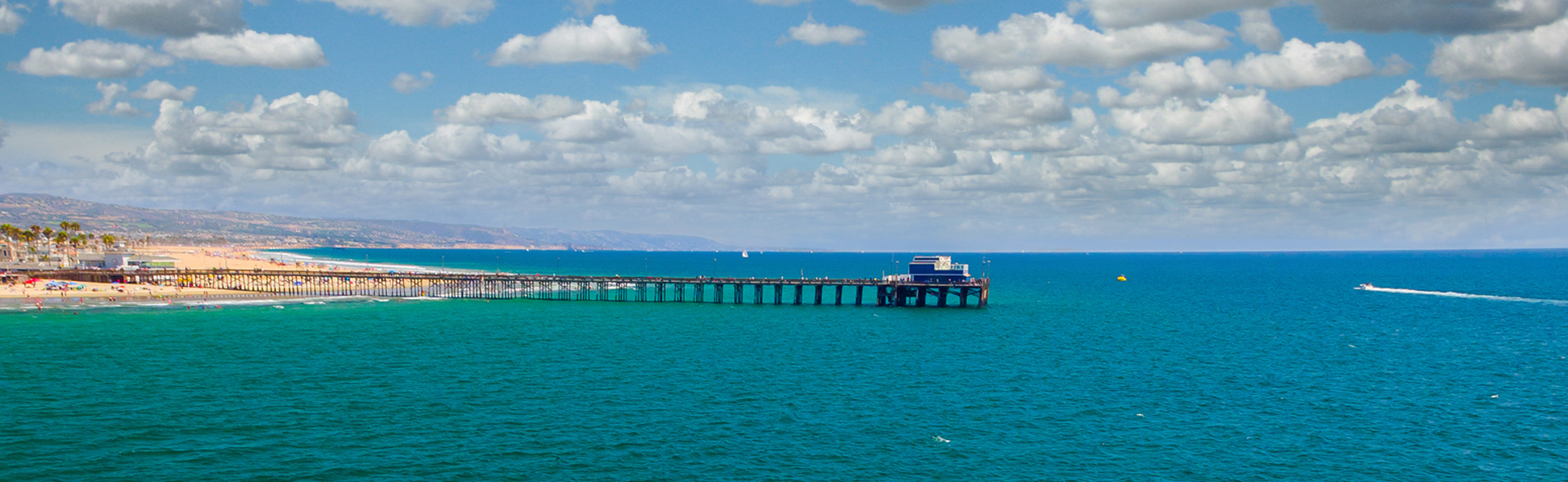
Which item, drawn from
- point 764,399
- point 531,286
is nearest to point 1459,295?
point 764,399

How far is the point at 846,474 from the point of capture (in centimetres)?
3597

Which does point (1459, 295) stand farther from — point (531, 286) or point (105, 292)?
point (105, 292)

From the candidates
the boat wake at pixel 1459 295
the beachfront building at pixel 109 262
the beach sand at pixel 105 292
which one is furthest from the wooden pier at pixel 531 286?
the boat wake at pixel 1459 295

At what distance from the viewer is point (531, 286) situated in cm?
13562

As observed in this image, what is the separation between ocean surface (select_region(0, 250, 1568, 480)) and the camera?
3706 centimetres

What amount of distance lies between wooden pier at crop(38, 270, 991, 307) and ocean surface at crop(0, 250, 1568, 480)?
1994 cm

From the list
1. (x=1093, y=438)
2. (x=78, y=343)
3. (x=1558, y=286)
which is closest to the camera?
(x=1093, y=438)

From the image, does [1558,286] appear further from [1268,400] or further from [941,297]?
[1268,400]

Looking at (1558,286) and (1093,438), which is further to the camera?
(1558,286)

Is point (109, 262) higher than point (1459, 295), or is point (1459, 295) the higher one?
point (109, 262)

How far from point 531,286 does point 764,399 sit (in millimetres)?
93077

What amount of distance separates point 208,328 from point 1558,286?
197501 millimetres

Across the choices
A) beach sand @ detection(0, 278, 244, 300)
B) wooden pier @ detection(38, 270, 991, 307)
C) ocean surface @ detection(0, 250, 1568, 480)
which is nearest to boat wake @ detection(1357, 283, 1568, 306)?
ocean surface @ detection(0, 250, 1568, 480)

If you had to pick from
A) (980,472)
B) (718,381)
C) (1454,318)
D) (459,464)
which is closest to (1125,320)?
(1454,318)
